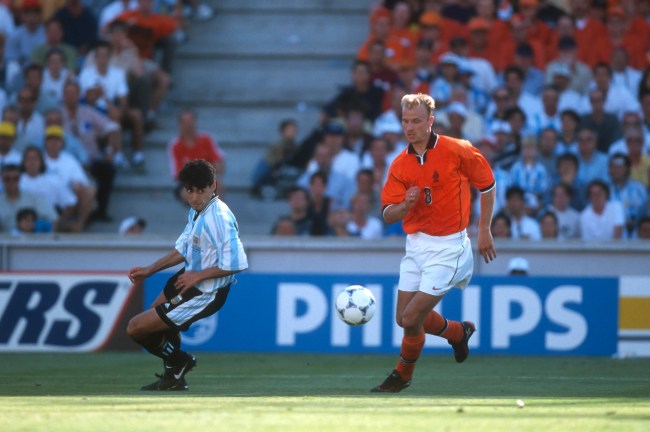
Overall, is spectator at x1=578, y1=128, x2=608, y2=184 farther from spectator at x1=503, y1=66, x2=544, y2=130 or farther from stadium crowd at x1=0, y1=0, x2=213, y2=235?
stadium crowd at x1=0, y1=0, x2=213, y2=235

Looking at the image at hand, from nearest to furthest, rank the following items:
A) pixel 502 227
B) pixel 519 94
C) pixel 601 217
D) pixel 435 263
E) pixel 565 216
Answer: pixel 435 263
pixel 502 227
pixel 601 217
pixel 565 216
pixel 519 94

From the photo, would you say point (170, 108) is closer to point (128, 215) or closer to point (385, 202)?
point (128, 215)

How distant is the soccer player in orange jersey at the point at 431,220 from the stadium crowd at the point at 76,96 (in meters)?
7.15

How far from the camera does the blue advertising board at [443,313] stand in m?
13.8

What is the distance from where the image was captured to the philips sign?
45.6ft

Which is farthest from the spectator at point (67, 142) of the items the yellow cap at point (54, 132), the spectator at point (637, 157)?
the spectator at point (637, 157)

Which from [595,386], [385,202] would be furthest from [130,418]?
[595,386]

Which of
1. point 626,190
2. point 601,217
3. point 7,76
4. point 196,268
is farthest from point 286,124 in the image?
point 196,268

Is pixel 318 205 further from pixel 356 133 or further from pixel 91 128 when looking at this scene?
pixel 91 128

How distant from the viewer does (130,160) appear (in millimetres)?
17859

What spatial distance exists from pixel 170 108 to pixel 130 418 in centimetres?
1241

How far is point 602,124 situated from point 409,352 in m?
8.38

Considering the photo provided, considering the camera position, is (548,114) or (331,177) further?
(548,114)

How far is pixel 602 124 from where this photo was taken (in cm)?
1661
